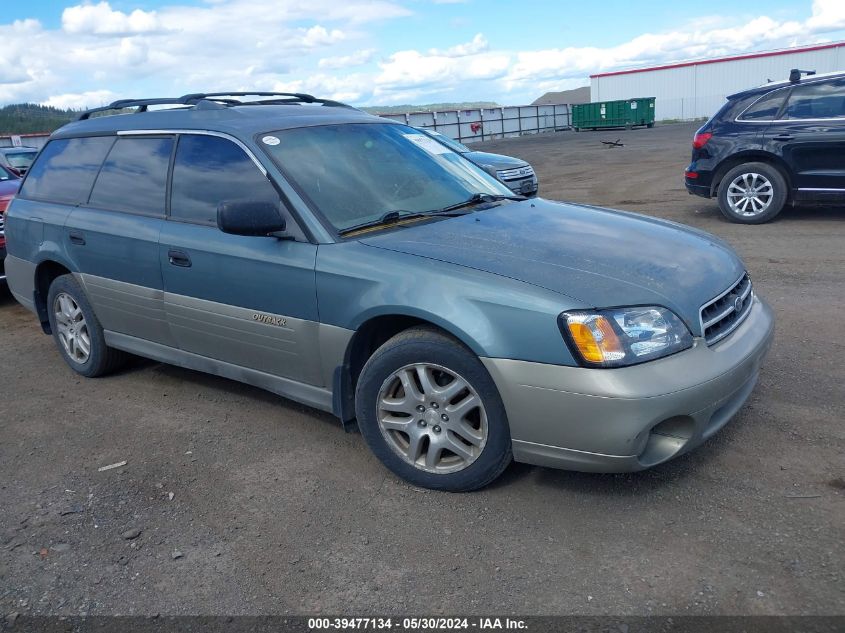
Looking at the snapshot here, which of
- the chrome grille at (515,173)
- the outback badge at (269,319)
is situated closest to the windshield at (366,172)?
the outback badge at (269,319)

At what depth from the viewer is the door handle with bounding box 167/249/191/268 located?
164 inches

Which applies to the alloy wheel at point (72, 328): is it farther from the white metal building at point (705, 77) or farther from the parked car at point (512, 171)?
the white metal building at point (705, 77)

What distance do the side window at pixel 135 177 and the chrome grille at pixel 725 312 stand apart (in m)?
3.02

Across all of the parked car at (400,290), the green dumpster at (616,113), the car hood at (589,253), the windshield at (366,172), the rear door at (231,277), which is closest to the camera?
the parked car at (400,290)

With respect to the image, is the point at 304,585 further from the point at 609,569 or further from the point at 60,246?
the point at 60,246

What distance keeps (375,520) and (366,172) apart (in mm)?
1850

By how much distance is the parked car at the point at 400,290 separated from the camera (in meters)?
3.05

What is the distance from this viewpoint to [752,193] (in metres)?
9.50

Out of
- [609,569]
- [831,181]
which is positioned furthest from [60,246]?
[831,181]

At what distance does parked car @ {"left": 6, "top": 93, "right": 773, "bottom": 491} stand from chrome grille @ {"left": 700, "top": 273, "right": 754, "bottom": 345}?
0.05ft

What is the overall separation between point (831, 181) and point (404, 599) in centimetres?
821

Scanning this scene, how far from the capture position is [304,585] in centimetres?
287

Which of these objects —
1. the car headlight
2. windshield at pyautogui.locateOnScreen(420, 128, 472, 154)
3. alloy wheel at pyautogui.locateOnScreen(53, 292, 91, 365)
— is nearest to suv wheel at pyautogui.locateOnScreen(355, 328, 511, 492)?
the car headlight

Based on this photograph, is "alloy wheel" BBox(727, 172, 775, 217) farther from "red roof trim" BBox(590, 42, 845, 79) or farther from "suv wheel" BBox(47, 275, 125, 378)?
"red roof trim" BBox(590, 42, 845, 79)
